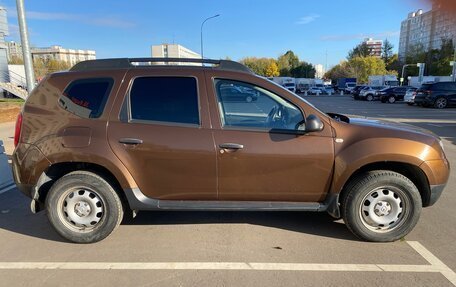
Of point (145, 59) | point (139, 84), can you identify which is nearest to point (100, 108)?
point (139, 84)

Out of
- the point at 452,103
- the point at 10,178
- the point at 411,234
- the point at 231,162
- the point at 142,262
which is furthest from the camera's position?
the point at 452,103

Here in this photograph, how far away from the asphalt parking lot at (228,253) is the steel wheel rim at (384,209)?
0.70 ft

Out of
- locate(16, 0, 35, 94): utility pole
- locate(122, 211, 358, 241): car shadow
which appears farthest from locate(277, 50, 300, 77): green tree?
locate(122, 211, 358, 241): car shadow

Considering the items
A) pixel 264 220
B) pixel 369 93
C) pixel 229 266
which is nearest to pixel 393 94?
pixel 369 93

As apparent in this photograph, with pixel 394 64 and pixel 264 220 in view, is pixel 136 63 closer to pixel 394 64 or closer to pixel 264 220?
pixel 264 220

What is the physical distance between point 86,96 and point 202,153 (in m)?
1.42

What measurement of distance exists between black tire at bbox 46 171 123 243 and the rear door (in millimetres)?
383

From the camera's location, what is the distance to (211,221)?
15.0 ft

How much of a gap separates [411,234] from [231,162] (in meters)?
2.25

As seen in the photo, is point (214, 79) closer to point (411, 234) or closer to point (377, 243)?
point (377, 243)

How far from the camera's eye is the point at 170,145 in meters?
3.81

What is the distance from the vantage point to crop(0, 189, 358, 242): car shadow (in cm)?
430

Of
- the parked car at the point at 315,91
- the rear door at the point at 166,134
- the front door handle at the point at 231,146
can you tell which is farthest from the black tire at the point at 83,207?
the parked car at the point at 315,91

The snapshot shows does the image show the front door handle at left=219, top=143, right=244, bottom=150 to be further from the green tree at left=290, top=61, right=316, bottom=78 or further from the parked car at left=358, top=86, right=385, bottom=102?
the green tree at left=290, top=61, right=316, bottom=78
